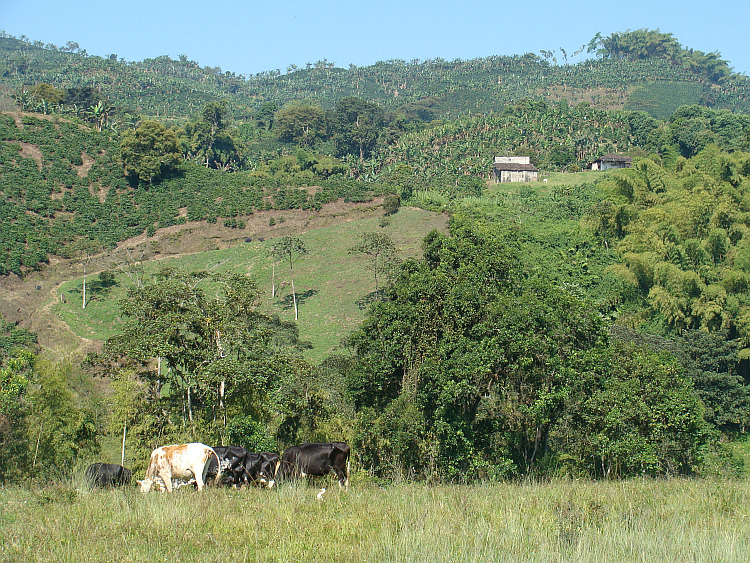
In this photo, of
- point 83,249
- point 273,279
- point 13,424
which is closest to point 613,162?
point 273,279

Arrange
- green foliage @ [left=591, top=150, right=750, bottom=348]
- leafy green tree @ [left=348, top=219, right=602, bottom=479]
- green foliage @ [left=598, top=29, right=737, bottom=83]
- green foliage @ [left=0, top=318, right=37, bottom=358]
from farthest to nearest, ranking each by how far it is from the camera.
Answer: green foliage @ [left=598, top=29, right=737, bottom=83] → green foliage @ [left=0, top=318, right=37, bottom=358] → green foliage @ [left=591, top=150, right=750, bottom=348] → leafy green tree @ [left=348, top=219, right=602, bottom=479]

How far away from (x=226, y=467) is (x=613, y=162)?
69844mm

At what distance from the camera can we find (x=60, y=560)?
5.67m

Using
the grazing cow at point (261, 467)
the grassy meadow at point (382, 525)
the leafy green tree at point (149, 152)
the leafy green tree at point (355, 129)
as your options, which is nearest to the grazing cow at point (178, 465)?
the grazing cow at point (261, 467)

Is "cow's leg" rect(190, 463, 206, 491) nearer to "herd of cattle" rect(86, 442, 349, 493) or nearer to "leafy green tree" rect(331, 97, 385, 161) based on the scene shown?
"herd of cattle" rect(86, 442, 349, 493)

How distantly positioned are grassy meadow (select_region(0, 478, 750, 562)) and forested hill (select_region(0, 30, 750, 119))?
114642 millimetres

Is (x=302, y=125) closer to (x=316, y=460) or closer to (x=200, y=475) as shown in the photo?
(x=316, y=460)

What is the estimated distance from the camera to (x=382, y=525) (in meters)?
6.58

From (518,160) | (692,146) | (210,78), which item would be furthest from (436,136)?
(210,78)

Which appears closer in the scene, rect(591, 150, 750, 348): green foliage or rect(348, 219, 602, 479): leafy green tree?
rect(348, 219, 602, 479): leafy green tree

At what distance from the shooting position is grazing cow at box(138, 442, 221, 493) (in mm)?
9602

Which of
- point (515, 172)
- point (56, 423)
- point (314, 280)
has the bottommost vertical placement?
point (56, 423)

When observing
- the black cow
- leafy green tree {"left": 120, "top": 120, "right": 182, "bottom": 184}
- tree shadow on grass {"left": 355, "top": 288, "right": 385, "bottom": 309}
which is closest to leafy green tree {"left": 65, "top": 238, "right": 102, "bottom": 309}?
leafy green tree {"left": 120, "top": 120, "right": 182, "bottom": 184}

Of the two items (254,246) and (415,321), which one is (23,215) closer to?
(254,246)
